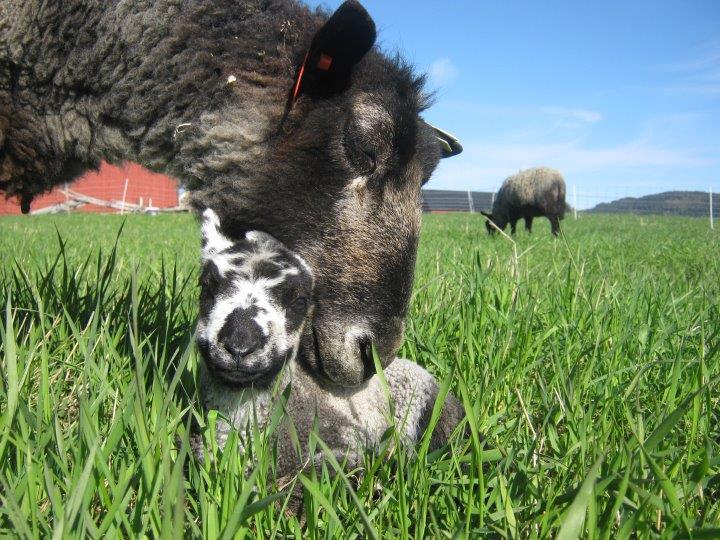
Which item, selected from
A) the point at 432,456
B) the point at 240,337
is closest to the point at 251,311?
the point at 240,337

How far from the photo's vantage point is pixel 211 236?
7.20 ft

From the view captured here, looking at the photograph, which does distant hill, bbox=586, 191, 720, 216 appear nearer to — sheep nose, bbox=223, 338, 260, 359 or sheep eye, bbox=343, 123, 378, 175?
sheep eye, bbox=343, 123, 378, 175

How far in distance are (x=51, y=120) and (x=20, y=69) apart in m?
0.23

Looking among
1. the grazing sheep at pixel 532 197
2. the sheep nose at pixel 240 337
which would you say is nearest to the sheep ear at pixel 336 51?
the sheep nose at pixel 240 337

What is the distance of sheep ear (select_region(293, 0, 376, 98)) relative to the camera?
2.24 meters

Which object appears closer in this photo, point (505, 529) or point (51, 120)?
point (505, 529)

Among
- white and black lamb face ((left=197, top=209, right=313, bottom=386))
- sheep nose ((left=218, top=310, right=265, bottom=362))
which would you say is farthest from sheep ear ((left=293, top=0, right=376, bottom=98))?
sheep nose ((left=218, top=310, right=265, bottom=362))

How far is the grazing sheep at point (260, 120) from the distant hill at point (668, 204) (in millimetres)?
48244

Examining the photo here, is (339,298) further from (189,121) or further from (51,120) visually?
(51,120)

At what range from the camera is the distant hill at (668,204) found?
4703 cm

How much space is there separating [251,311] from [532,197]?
19.4 meters

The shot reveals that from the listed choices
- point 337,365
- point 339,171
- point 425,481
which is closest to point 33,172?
point 339,171

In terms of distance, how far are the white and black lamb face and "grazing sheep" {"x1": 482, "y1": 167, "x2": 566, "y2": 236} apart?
1760cm

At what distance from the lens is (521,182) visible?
2050 cm
